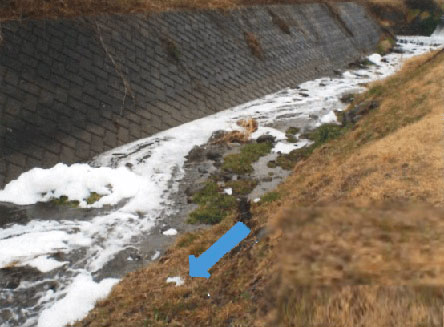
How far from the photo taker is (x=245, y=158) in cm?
1252

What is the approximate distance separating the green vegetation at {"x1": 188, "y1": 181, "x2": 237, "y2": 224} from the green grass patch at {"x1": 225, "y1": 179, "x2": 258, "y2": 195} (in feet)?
1.22

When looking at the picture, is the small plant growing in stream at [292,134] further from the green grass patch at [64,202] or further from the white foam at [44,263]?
the white foam at [44,263]

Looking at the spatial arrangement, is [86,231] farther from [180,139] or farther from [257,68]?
[257,68]

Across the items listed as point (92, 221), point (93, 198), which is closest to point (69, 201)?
point (93, 198)

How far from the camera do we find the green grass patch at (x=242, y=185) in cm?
1044

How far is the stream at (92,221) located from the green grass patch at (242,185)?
23 cm

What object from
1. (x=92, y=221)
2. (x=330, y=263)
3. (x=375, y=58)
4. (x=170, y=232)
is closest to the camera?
(x=330, y=263)

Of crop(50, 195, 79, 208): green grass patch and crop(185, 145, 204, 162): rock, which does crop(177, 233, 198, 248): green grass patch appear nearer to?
crop(50, 195, 79, 208): green grass patch

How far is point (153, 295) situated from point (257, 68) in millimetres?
16817

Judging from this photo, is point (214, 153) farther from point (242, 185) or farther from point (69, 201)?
point (69, 201)

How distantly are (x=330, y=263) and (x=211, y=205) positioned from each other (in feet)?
17.7

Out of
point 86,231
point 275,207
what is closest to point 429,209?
point 275,207

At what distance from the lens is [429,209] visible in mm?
5367

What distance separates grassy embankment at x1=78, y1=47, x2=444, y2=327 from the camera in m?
3.98
